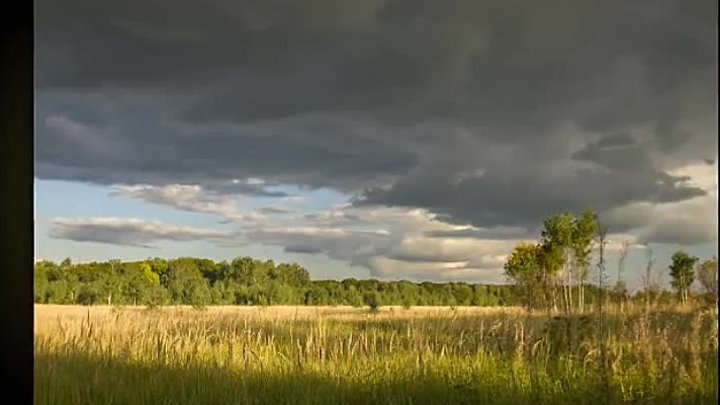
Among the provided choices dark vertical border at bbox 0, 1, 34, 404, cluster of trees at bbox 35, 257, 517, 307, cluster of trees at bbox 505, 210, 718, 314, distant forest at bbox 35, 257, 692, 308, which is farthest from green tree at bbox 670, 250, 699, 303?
dark vertical border at bbox 0, 1, 34, 404

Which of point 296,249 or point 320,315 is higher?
point 296,249

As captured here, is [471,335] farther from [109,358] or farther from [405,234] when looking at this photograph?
[109,358]

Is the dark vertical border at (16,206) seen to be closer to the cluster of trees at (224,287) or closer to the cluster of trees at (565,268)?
the cluster of trees at (224,287)

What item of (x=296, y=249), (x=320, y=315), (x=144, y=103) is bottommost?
(x=320, y=315)

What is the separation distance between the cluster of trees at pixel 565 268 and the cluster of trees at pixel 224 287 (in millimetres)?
61

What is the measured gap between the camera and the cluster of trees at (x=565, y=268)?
209 cm

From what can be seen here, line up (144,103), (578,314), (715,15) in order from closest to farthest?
(715,15), (578,314), (144,103)

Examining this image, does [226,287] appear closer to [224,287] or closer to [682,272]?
Answer: [224,287]

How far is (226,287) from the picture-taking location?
7.67 feet

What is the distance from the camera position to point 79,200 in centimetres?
236

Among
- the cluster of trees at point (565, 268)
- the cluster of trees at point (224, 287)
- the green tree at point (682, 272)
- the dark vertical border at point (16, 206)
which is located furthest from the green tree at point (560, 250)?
the dark vertical border at point (16, 206)

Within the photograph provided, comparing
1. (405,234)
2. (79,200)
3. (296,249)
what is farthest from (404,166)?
(79,200)

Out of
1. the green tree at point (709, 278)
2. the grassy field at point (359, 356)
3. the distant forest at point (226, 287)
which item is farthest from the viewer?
the distant forest at point (226, 287)

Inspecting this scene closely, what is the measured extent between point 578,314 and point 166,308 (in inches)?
41.5
